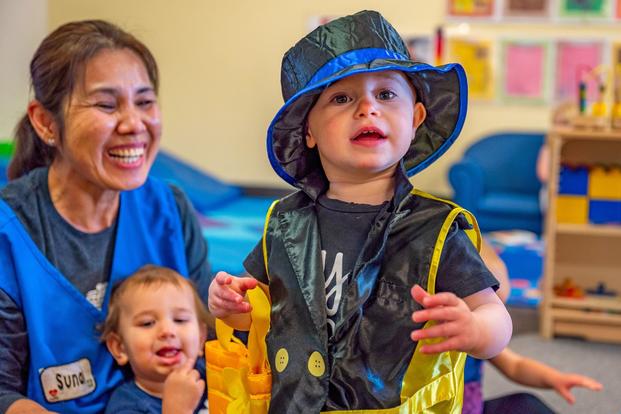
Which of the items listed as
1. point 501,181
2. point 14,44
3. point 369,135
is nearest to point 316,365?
point 369,135

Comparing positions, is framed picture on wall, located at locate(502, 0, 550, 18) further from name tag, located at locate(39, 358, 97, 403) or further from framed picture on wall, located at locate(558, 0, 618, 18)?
name tag, located at locate(39, 358, 97, 403)

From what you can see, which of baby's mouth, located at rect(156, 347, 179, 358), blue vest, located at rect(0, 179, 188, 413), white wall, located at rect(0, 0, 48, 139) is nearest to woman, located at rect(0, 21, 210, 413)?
blue vest, located at rect(0, 179, 188, 413)

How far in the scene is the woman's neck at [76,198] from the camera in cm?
181

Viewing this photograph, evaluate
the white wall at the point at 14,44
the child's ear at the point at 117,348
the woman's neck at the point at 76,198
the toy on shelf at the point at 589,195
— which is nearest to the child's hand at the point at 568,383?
the child's ear at the point at 117,348

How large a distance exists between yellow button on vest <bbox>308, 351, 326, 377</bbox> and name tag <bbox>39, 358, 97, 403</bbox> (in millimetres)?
731

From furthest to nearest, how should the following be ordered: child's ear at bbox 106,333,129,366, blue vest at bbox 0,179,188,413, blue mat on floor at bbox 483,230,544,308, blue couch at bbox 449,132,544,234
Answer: blue couch at bbox 449,132,544,234, blue mat on floor at bbox 483,230,544,308, child's ear at bbox 106,333,129,366, blue vest at bbox 0,179,188,413

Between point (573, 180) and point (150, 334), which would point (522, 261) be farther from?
point (150, 334)

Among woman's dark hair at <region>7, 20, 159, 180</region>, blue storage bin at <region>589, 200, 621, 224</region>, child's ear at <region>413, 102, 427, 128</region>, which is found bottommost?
blue storage bin at <region>589, 200, 621, 224</region>

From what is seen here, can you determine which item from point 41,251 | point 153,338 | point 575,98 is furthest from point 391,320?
point 575,98

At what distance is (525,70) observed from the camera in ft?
21.0

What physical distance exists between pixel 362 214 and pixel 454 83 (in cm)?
24

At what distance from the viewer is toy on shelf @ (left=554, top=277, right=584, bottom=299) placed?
4070 millimetres

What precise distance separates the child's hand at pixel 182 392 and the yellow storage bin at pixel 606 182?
2.82 m

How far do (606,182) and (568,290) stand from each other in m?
0.55
